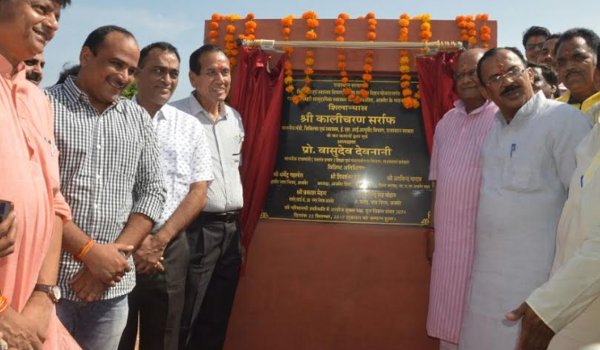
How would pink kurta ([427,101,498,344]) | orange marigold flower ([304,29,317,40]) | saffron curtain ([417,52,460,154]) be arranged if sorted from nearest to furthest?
pink kurta ([427,101,498,344])
saffron curtain ([417,52,460,154])
orange marigold flower ([304,29,317,40])

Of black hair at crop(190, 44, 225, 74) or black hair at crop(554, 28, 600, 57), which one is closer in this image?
black hair at crop(554, 28, 600, 57)

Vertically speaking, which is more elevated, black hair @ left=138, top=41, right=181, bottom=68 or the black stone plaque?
black hair @ left=138, top=41, right=181, bottom=68

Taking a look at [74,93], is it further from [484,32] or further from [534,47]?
[534,47]

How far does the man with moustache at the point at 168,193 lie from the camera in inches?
121

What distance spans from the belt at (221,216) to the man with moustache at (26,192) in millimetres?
1641

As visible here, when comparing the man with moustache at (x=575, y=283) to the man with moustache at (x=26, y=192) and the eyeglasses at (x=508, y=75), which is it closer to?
the eyeglasses at (x=508, y=75)

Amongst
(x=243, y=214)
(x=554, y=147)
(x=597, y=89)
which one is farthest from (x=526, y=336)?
(x=243, y=214)

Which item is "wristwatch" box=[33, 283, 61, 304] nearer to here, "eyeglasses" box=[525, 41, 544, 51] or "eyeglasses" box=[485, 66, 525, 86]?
"eyeglasses" box=[485, 66, 525, 86]

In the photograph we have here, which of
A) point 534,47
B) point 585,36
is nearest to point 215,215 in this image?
point 585,36

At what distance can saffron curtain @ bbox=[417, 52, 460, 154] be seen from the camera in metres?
3.94

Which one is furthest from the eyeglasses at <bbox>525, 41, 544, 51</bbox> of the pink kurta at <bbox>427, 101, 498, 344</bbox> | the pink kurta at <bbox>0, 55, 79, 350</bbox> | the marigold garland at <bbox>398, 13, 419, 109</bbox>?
the pink kurta at <bbox>0, 55, 79, 350</bbox>

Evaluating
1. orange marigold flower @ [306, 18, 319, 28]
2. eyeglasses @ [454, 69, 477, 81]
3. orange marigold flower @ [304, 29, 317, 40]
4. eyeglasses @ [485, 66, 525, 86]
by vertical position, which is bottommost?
eyeglasses @ [485, 66, 525, 86]

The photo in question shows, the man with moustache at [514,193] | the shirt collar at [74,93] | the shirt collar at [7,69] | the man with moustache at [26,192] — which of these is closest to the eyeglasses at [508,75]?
the man with moustache at [514,193]

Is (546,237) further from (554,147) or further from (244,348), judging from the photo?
(244,348)
